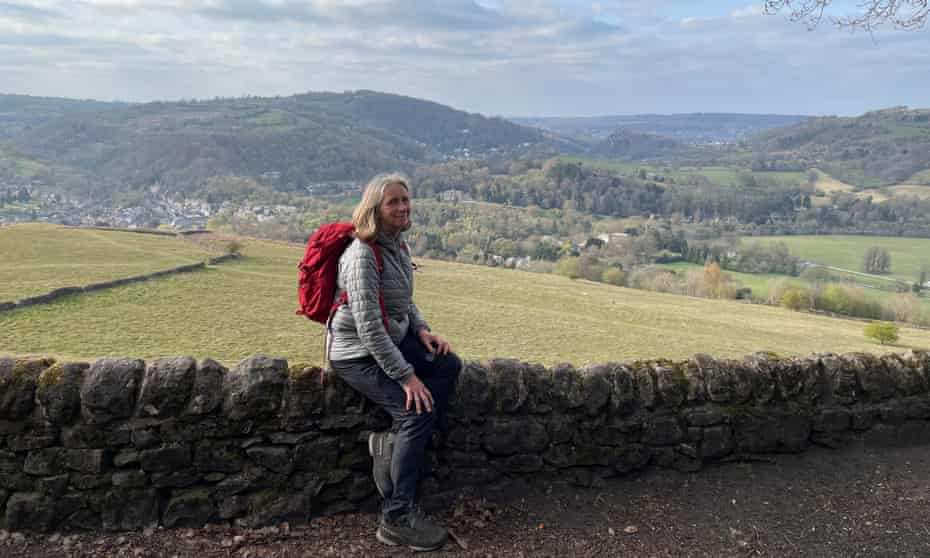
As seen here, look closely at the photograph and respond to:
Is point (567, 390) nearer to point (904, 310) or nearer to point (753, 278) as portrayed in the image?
point (904, 310)

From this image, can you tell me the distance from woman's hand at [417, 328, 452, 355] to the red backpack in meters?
0.40

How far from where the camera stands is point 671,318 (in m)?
43.6

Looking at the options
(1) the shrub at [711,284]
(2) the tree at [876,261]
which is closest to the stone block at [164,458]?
(1) the shrub at [711,284]

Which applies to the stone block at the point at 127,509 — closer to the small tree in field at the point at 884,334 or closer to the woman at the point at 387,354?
the woman at the point at 387,354

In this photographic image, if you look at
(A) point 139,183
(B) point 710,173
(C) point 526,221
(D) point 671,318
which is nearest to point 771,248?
(C) point 526,221

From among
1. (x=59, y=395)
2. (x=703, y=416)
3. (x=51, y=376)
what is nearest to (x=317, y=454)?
(x=59, y=395)

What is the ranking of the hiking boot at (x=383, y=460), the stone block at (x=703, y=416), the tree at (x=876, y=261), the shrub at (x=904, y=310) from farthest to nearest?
the tree at (x=876, y=261) → the shrub at (x=904, y=310) → the stone block at (x=703, y=416) → the hiking boot at (x=383, y=460)

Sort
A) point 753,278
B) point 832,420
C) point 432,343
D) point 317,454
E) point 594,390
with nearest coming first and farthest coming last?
point 317,454
point 432,343
point 594,390
point 832,420
point 753,278

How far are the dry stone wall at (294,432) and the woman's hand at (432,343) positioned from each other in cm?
35

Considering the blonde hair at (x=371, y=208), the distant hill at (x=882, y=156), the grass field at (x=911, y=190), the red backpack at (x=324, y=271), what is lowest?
the red backpack at (x=324, y=271)

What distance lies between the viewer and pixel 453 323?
126ft

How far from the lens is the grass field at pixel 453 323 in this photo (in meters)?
28.6

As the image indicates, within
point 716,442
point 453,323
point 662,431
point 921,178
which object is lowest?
point 453,323

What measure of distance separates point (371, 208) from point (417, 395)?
1326mm
